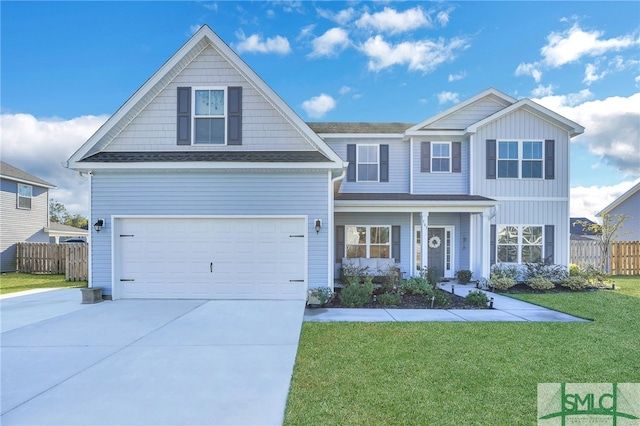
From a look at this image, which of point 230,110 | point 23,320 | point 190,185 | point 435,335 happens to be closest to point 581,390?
point 435,335

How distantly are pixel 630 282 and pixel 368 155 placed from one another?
11849mm

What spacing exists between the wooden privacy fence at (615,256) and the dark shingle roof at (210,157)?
47.5 ft

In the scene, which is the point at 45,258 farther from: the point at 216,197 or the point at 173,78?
the point at 216,197

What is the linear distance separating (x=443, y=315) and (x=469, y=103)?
9.57 meters

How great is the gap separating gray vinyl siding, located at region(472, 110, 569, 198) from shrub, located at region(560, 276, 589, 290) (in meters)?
3.41

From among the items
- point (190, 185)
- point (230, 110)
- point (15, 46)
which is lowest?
point (190, 185)

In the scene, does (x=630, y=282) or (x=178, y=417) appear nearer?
(x=178, y=417)

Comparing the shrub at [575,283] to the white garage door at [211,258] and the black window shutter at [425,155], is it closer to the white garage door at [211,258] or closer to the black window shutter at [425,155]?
the black window shutter at [425,155]

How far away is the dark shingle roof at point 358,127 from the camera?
13.3 m

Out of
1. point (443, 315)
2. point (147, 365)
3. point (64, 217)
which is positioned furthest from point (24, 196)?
point (64, 217)

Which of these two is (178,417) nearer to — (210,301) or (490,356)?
(490,356)

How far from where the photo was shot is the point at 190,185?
8320 millimetres

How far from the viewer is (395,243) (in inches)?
493

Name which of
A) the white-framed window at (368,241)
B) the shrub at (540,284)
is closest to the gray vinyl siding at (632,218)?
the shrub at (540,284)
